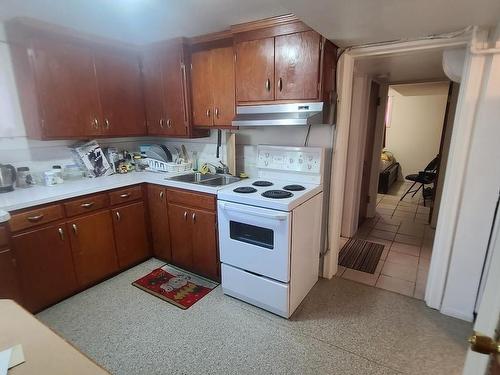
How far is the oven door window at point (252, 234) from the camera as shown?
6.66 feet

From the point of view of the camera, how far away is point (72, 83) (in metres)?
2.44

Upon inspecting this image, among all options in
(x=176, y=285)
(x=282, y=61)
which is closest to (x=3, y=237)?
(x=176, y=285)

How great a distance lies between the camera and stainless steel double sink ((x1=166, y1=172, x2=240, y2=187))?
275cm

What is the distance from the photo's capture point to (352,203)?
351 centimetres

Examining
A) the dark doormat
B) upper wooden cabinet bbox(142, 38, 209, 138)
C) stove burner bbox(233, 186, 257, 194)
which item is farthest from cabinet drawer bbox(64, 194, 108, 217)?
the dark doormat

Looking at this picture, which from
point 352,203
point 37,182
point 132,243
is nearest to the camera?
point 37,182

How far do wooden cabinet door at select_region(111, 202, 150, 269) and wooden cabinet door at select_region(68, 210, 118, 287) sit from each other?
6cm

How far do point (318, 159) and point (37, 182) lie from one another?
2556 mm

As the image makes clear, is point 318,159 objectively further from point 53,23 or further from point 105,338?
point 53,23

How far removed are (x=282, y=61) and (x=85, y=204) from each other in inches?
78.8

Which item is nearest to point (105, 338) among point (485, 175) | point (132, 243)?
point (132, 243)

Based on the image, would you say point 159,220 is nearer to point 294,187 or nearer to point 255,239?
point 255,239

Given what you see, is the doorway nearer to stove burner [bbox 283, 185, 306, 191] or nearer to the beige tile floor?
the beige tile floor

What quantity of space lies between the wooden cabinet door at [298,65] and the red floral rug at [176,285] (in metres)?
1.82
